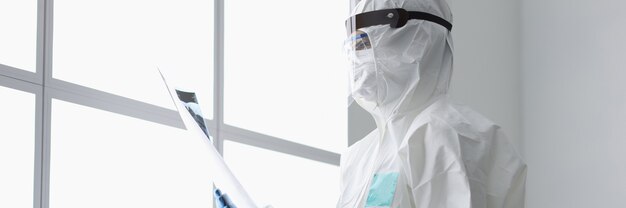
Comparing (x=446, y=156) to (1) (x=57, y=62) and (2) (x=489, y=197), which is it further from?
(1) (x=57, y=62)

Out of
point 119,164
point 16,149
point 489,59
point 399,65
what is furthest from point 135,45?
point 489,59

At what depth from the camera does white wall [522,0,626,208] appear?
4.18 metres

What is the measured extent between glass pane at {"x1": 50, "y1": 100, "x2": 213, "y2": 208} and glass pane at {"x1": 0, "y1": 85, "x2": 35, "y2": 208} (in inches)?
3.2

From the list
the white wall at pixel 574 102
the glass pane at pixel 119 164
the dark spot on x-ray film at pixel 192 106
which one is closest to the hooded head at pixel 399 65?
the glass pane at pixel 119 164

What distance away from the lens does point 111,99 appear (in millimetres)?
2713

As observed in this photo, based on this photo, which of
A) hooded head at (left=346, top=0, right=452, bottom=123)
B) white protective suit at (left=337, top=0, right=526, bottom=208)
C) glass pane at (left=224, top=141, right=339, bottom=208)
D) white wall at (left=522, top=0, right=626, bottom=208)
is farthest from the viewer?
white wall at (left=522, top=0, right=626, bottom=208)

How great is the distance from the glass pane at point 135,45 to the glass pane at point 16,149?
174 millimetres

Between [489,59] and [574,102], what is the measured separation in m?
0.49

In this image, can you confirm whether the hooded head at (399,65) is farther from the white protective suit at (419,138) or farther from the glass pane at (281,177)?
the glass pane at (281,177)

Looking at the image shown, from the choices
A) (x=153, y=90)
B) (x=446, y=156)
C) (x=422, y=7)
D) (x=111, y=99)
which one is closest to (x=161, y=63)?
(x=153, y=90)

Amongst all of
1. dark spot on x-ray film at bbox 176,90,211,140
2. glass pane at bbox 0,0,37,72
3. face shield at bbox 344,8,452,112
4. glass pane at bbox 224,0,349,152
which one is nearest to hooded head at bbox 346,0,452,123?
face shield at bbox 344,8,452,112

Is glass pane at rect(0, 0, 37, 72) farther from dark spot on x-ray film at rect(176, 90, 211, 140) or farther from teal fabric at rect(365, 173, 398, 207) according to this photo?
teal fabric at rect(365, 173, 398, 207)

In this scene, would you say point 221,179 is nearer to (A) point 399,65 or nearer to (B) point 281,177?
(A) point 399,65

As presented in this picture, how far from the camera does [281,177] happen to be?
3623 mm
